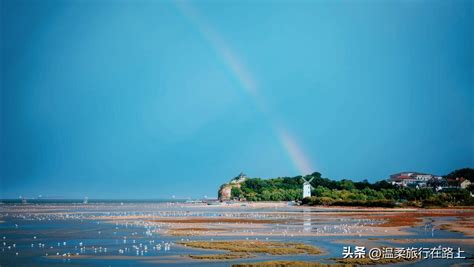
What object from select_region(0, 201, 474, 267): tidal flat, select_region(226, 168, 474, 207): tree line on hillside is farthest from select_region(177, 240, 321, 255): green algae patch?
select_region(226, 168, 474, 207): tree line on hillside

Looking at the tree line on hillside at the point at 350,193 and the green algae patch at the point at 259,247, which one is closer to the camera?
the green algae patch at the point at 259,247

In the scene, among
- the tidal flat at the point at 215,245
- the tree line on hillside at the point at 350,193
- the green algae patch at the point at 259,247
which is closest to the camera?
the tidal flat at the point at 215,245

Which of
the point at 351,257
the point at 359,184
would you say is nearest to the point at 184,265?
the point at 351,257

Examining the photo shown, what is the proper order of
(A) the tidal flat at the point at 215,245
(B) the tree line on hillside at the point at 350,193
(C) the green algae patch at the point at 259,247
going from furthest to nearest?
(B) the tree line on hillside at the point at 350,193, (C) the green algae patch at the point at 259,247, (A) the tidal flat at the point at 215,245

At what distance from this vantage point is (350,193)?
416 feet

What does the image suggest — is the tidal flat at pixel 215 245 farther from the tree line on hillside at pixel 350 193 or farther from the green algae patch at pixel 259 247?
the tree line on hillside at pixel 350 193

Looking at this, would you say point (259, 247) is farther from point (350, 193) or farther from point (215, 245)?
point (350, 193)

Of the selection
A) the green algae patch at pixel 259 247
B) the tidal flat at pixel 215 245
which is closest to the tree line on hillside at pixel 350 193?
the tidal flat at pixel 215 245

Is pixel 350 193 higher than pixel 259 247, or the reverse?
pixel 350 193

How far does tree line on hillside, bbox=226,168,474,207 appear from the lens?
106 metres

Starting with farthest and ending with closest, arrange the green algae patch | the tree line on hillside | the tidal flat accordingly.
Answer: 1. the tree line on hillside
2. the green algae patch
3. the tidal flat

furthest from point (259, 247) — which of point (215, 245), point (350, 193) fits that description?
point (350, 193)

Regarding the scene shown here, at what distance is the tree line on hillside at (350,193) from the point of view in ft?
349

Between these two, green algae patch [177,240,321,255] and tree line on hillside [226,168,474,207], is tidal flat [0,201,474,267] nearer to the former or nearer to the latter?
green algae patch [177,240,321,255]
